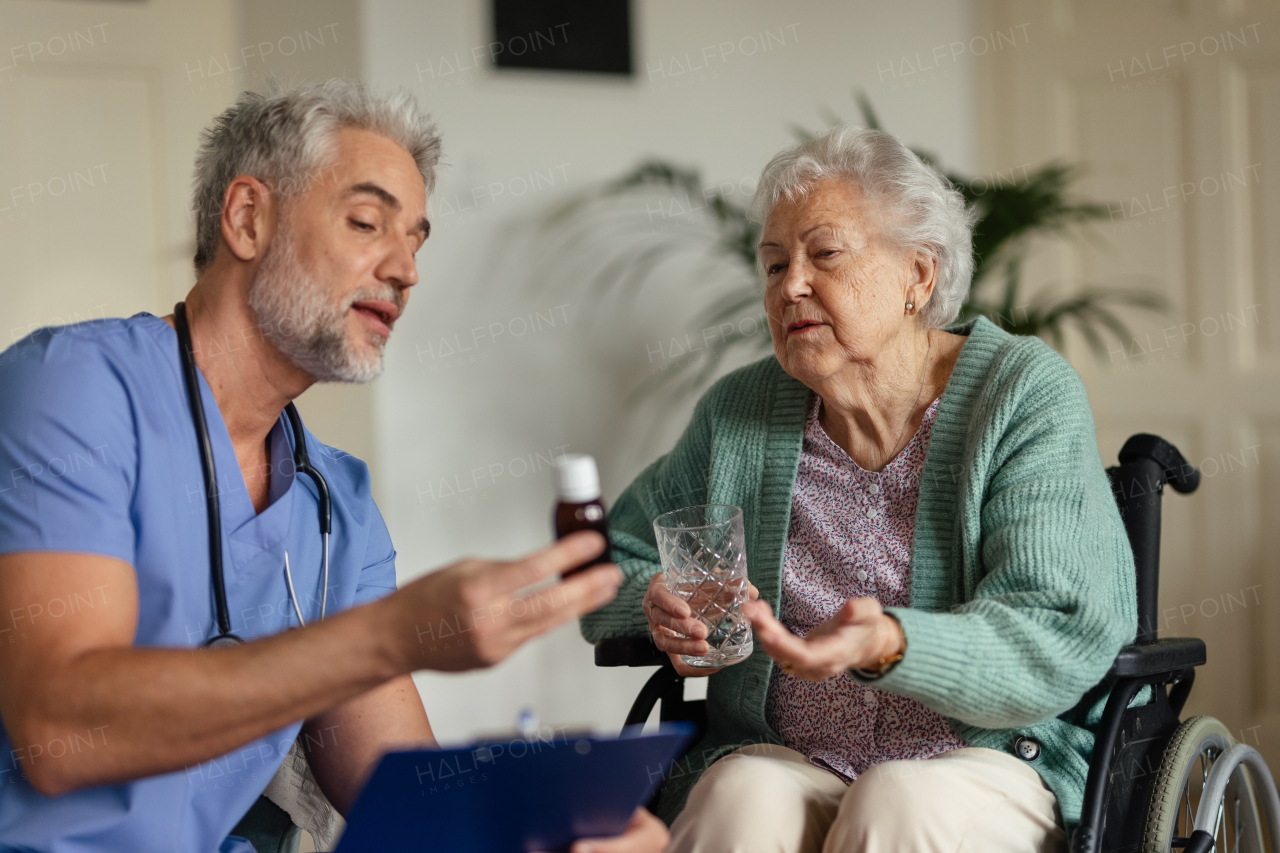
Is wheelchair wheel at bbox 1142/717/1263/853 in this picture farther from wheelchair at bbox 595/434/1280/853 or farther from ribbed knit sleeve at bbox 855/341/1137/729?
ribbed knit sleeve at bbox 855/341/1137/729

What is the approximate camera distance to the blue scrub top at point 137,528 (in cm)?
106

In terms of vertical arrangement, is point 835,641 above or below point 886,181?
below

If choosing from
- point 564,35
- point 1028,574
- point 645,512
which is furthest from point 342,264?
point 564,35

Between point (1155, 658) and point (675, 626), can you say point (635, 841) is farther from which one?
point (1155, 658)

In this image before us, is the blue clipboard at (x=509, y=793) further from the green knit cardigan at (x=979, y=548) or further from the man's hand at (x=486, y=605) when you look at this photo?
the green knit cardigan at (x=979, y=548)

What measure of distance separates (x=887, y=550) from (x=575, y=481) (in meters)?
Answer: 0.72

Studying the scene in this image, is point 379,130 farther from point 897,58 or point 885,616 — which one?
point 897,58

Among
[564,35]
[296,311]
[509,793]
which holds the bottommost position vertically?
[509,793]

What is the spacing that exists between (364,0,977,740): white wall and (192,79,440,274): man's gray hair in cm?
125

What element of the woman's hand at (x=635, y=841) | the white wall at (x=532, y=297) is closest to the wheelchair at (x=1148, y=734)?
the woman's hand at (x=635, y=841)

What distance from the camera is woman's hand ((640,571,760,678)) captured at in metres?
1.43

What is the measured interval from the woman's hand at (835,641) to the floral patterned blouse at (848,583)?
0.31m

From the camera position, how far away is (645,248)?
289 cm

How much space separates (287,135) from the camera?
1324 mm
